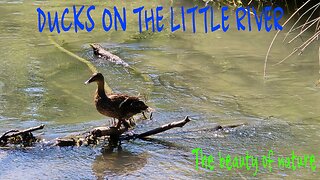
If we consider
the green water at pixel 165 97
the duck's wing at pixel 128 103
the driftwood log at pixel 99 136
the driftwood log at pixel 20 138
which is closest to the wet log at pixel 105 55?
the green water at pixel 165 97

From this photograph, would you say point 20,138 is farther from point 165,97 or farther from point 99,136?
point 165,97

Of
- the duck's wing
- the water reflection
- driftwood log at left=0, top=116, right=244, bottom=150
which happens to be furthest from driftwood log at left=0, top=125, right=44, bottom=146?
the duck's wing

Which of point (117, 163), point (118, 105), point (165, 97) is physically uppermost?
point (118, 105)

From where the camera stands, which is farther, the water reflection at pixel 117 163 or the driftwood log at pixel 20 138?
the driftwood log at pixel 20 138

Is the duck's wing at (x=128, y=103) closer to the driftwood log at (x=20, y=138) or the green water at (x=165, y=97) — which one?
the green water at (x=165, y=97)

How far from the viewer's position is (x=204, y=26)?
39.4 feet

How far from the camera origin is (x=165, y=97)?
7703 millimetres

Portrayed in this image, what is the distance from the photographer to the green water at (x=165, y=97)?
5.65 metres

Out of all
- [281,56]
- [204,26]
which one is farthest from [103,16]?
[281,56]

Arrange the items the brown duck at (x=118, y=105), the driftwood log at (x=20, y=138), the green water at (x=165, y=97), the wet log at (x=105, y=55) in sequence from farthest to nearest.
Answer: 1. the wet log at (x=105, y=55)
2. the brown duck at (x=118, y=105)
3. the driftwood log at (x=20, y=138)
4. the green water at (x=165, y=97)

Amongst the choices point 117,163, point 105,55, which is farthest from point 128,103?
point 105,55

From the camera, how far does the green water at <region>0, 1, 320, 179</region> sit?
5.65 m

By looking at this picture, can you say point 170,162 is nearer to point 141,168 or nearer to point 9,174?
point 141,168

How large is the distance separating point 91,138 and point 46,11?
7910 mm
